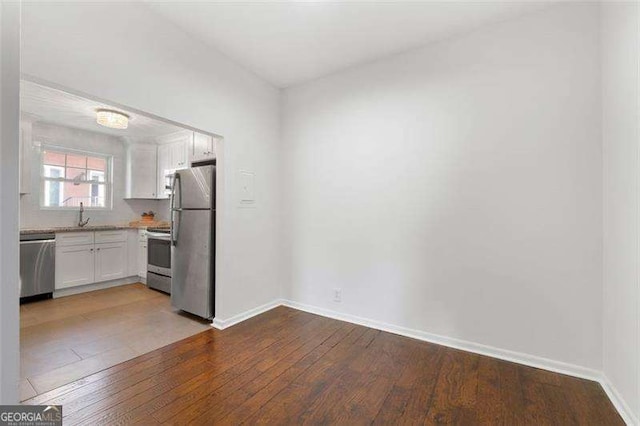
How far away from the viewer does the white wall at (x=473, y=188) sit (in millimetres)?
2055

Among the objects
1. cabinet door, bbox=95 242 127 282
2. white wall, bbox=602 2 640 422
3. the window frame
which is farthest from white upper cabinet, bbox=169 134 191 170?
white wall, bbox=602 2 640 422

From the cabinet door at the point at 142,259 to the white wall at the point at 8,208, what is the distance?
14.6 feet

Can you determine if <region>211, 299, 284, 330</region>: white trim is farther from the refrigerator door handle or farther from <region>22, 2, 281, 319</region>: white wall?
the refrigerator door handle

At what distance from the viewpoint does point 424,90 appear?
2.63m

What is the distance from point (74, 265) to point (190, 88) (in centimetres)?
340

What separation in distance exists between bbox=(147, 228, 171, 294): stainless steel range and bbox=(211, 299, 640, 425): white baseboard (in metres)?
1.53

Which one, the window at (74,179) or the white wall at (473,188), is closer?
the white wall at (473,188)

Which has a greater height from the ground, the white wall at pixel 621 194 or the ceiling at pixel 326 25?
the ceiling at pixel 326 25

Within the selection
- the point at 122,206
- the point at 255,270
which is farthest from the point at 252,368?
the point at 122,206

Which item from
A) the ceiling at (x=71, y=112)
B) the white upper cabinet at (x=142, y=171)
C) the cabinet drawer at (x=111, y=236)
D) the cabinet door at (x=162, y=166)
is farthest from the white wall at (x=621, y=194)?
the cabinet drawer at (x=111, y=236)

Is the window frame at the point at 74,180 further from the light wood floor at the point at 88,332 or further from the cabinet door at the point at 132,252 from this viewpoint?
the light wood floor at the point at 88,332

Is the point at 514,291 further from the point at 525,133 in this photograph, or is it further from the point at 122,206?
the point at 122,206

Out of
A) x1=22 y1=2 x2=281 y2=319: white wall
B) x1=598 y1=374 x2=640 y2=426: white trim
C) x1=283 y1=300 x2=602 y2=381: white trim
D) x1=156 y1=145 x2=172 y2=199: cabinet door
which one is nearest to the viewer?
x1=598 y1=374 x2=640 y2=426: white trim

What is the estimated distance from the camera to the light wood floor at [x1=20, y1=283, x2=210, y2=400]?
2049 mm
